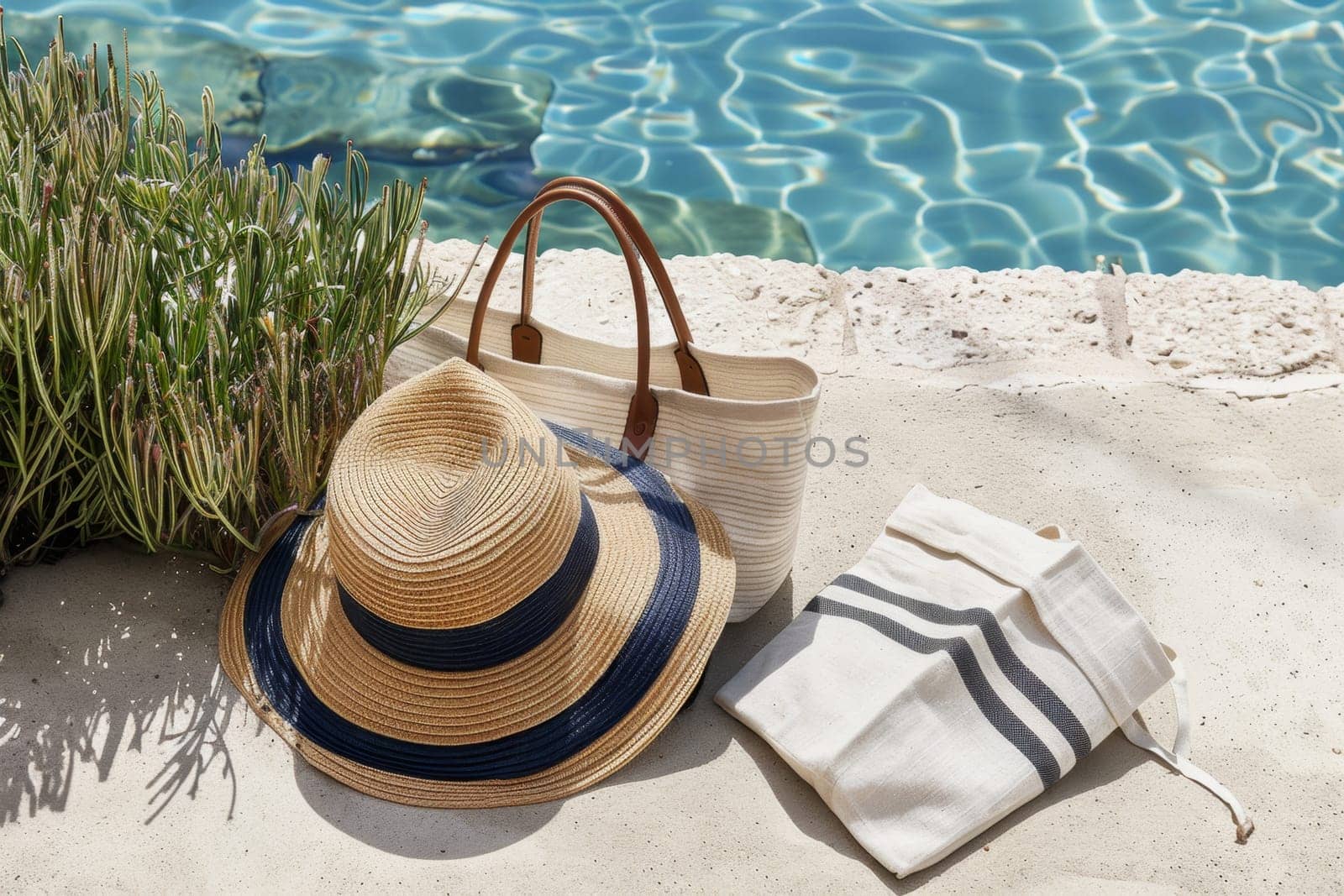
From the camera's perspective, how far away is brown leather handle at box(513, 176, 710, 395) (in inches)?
79.4

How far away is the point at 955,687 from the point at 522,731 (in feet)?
2.32

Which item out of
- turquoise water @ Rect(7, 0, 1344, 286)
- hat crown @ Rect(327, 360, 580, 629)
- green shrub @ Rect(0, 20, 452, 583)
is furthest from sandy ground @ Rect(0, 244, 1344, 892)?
turquoise water @ Rect(7, 0, 1344, 286)

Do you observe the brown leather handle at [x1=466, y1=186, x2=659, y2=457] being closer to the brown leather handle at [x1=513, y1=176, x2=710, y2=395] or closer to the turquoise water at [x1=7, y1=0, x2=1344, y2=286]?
the brown leather handle at [x1=513, y1=176, x2=710, y2=395]

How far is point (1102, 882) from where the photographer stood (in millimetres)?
1723

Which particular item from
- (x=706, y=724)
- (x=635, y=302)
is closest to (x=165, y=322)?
(x=635, y=302)

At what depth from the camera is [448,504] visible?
1786mm

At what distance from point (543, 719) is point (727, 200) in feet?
9.90

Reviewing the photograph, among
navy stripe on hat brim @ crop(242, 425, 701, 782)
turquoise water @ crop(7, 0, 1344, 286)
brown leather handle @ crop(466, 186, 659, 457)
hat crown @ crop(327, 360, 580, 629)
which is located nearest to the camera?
hat crown @ crop(327, 360, 580, 629)

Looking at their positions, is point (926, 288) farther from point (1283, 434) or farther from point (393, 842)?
point (393, 842)

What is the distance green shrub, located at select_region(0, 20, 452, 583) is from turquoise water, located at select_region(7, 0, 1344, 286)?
2.13 m

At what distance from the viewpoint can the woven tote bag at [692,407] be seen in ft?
6.66

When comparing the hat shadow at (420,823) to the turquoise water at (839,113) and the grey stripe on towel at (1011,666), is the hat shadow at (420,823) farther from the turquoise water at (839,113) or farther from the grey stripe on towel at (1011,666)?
the turquoise water at (839,113)

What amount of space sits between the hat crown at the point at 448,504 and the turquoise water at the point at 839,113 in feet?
7.97

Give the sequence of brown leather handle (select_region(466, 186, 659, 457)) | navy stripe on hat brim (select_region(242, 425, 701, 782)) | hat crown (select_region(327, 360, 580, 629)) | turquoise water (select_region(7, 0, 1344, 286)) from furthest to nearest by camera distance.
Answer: turquoise water (select_region(7, 0, 1344, 286)) < brown leather handle (select_region(466, 186, 659, 457)) < navy stripe on hat brim (select_region(242, 425, 701, 782)) < hat crown (select_region(327, 360, 580, 629))
